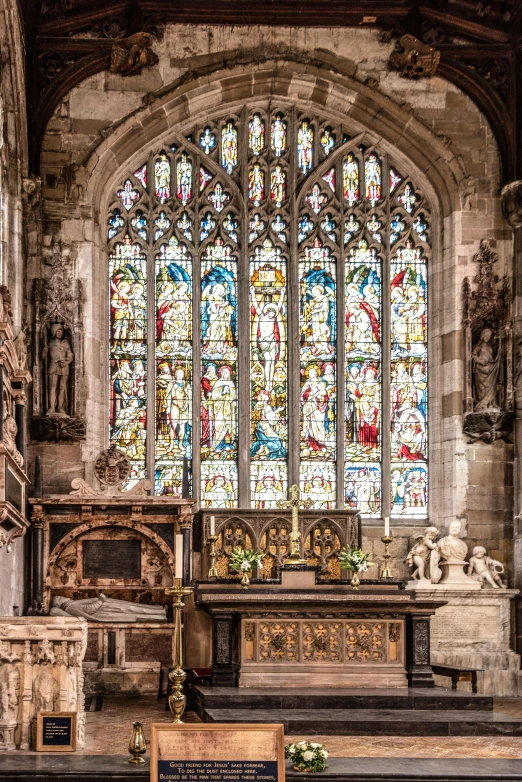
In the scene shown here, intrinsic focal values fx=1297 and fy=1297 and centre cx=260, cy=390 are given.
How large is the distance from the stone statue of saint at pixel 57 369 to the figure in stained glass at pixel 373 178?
5.30 m

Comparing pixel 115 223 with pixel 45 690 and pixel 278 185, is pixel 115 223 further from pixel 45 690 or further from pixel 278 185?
pixel 45 690

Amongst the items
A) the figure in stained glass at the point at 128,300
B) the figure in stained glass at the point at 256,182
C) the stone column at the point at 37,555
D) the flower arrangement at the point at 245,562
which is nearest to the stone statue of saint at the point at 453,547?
the flower arrangement at the point at 245,562

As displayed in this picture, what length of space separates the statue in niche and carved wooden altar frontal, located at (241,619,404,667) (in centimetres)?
381

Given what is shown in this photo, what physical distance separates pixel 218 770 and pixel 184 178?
522 inches

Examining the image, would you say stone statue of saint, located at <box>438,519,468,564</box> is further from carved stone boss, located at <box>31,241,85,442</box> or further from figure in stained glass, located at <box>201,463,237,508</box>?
carved stone boss, located at <box>31,241,85,442</box>

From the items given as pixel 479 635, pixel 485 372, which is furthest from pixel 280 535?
pixel 485 372

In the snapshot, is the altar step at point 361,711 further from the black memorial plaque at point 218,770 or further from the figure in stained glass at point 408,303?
the figure in stained glass at point 408,303

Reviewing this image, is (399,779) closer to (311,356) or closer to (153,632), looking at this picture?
(153,632)

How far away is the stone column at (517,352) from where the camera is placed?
1820 cm

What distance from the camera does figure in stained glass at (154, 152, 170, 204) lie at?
19797mm

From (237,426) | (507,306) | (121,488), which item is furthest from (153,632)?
(507,306)

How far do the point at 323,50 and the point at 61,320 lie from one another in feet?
18.9

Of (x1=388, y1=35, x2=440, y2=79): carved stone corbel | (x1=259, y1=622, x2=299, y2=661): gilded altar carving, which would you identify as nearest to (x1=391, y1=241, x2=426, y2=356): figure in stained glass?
(x1=388, y1=35, x2=440, y2=79): carved stone corbel

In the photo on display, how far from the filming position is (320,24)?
19.7m
